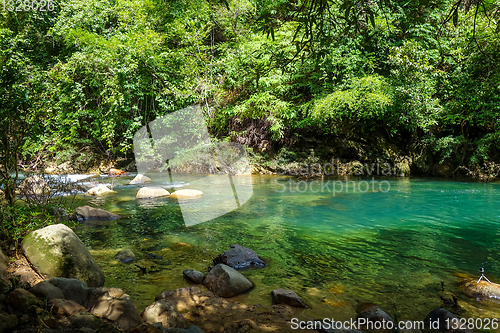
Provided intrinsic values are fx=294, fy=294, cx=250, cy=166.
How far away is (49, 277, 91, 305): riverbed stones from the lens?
2.86 metres

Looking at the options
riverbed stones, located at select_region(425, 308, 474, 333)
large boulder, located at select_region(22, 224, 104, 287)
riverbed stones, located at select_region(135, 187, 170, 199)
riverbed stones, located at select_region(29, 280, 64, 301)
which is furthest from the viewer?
riverbed stones, located at select_region(135, 187, 170, 199)

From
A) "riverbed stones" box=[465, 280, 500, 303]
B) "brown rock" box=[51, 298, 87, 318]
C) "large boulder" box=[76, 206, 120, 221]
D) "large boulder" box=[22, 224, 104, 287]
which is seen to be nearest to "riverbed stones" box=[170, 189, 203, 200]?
"large boulder" box=[76, 206, 120, 221]

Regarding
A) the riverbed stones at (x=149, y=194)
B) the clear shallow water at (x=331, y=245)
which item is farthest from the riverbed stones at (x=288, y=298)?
the riverbed stones at (x=149, y=194)

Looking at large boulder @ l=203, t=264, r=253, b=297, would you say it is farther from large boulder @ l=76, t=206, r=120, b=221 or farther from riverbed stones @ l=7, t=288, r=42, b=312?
large boulder @ l=76, t=206, r=120, b=221

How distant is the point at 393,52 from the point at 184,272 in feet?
43.9

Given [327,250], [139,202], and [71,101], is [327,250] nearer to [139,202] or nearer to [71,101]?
[139,202]

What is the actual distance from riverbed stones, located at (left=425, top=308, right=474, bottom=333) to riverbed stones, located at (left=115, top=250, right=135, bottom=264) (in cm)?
386

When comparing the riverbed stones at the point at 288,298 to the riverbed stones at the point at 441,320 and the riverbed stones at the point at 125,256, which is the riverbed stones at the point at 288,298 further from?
the riverbed stones at the point at 125,256

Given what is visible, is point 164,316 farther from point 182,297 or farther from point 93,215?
point 93,215

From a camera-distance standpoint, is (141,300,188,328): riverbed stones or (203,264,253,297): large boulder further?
(203,264,253,297): large boulder

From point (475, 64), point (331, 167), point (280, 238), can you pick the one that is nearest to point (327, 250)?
point (280, 238)

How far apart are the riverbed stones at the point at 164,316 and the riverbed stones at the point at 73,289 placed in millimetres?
632

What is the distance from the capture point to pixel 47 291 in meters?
2.69

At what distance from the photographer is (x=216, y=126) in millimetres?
17609
